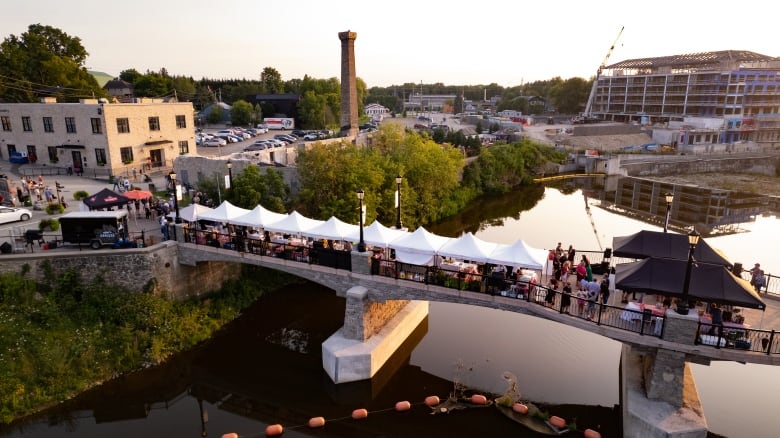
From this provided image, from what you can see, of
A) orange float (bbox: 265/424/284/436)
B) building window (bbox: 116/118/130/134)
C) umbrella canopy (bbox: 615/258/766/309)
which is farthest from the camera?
building window (bbox: 116/118/130/134)

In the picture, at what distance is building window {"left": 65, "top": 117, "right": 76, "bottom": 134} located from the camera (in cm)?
3825

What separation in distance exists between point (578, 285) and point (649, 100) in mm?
110210

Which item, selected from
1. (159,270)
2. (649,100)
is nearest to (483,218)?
(159,270)

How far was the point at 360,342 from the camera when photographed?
18.8 metres

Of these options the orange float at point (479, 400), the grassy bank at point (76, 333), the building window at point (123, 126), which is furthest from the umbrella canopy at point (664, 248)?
the building window at point (123, 126)

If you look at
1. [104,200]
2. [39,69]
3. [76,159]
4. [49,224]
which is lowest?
[49,224]

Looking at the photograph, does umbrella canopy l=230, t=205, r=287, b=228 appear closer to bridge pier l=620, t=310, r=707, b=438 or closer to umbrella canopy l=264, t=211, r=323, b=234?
umbrella canopy l=264, t=211, r=323, b=234

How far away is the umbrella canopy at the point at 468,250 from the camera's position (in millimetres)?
17484

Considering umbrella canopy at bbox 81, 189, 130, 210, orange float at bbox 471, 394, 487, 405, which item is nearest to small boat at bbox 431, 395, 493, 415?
orange float at bbox 471, 394, 487, 405

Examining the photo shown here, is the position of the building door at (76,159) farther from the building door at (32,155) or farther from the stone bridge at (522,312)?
the stone bridge at (522,312)

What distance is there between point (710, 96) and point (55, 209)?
111m

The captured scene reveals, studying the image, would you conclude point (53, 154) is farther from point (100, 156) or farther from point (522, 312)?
point (522, 312)

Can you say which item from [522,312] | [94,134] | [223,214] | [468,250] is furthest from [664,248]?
[94,134]

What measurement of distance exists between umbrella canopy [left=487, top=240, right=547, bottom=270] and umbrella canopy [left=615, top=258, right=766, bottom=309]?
103 inches
